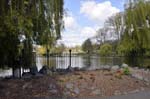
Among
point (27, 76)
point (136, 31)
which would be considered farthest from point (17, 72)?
point (136, 31)

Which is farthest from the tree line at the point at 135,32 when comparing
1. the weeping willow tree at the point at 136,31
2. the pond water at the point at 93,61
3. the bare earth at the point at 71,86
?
the bare earth at the point at 71,86

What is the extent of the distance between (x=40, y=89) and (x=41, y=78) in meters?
1.14

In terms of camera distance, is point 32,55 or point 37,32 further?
point 32,55

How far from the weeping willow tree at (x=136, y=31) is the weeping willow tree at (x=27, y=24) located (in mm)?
12644

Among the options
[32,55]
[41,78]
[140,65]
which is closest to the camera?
[41,78]

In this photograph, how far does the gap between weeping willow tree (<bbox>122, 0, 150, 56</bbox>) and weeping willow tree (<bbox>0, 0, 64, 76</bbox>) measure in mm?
12644

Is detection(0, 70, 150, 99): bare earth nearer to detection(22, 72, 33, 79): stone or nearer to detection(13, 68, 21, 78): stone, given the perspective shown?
detection(22, 72, 33, 79): stone

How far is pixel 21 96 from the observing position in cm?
1021

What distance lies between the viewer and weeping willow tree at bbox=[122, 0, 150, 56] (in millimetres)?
23656

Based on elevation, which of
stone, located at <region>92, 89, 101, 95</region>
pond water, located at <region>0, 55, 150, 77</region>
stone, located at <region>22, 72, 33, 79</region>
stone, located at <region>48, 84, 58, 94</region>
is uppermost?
pond water, located at <region>0, 55, 150, 77</region>

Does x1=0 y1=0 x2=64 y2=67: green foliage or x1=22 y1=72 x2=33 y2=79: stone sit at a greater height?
x1=0 y1=0 x2=64 y2=67: green foliage

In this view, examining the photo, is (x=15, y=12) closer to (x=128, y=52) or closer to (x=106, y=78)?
(x=106, y=78)

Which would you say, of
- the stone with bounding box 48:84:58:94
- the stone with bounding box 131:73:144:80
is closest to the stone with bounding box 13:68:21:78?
the stone with bounding box 48:84:58:94

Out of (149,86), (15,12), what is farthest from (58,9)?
(149,86)
